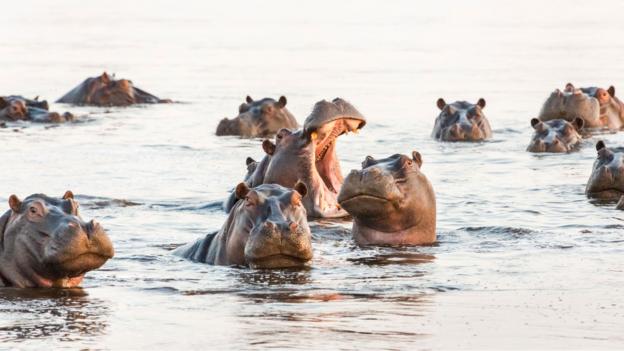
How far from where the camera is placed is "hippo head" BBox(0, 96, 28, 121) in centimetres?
2388

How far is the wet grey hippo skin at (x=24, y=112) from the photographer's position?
78.3 ft

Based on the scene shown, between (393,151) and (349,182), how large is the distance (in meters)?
9.13

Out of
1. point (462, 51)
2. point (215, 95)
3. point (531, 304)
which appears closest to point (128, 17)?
point (462, 51)

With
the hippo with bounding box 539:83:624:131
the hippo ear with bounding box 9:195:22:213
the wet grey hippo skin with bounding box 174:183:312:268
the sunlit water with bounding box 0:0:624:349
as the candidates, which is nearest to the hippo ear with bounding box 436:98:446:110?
the sunlit water with bounding box 0:0:624:349

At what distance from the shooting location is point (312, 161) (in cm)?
1398

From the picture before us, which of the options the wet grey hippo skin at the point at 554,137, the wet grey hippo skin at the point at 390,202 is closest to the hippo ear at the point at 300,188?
the wet grey hippo skin at the point at 390,202

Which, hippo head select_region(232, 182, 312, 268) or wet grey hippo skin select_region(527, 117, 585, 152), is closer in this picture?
hippo head select_region(232, 182, 312, 268)

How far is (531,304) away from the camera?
988cm

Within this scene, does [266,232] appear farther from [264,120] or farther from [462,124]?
[264,120]

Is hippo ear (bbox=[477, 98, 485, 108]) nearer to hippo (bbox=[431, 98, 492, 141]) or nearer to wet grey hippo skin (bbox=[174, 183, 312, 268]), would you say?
hippo (bbox=[431, 98, 492, 141])

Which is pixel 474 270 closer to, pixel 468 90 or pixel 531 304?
pixel 531 304

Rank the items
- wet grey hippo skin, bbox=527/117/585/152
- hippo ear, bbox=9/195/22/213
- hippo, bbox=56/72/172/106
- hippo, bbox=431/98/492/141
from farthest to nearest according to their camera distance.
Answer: hippo, bbox=56/72/172/106 < hippo, bbox=431/98/492/141 < wet grey hippo skin, bbox=527/117/585/152 < hippo ear, bbox=9/195/22/213

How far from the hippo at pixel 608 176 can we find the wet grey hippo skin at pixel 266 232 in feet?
17.5

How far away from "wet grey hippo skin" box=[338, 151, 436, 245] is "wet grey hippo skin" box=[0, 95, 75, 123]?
470 inches
